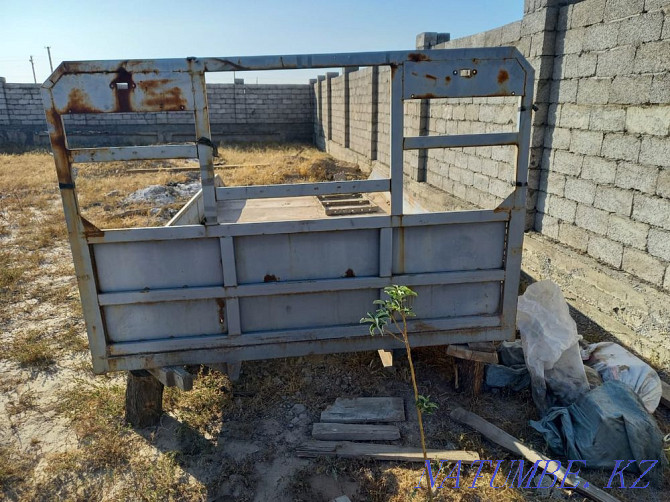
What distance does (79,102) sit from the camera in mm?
2406

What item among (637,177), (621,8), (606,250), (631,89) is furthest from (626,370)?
(621,8)

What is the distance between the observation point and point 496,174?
5.71 m

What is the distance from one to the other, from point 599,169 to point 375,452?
304cm

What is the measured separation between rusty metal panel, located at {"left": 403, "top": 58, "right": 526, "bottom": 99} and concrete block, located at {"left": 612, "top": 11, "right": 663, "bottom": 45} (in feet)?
5.64

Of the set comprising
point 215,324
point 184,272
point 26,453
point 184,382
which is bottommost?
point 26,453

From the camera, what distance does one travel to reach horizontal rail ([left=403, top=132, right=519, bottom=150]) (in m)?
2.65

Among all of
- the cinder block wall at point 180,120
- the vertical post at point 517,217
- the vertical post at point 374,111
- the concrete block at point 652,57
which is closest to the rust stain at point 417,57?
the vertical post at point 517,217

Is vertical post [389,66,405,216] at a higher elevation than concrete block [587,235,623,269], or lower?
higher

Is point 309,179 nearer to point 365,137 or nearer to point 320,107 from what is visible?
point 365,137

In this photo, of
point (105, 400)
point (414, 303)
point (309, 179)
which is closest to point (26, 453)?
point (105, 400)

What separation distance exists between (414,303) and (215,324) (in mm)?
1208

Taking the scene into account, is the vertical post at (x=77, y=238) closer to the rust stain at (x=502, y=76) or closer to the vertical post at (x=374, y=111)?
the rust stain at (x=502, y=76)

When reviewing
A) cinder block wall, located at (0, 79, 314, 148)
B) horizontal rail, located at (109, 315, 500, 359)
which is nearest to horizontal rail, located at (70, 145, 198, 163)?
horizontal rail, located at (109, 315, 500, 359)

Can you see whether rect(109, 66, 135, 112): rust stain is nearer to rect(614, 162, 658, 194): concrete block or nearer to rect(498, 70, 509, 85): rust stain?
rect(498, 70, 509, 85): rust stain
